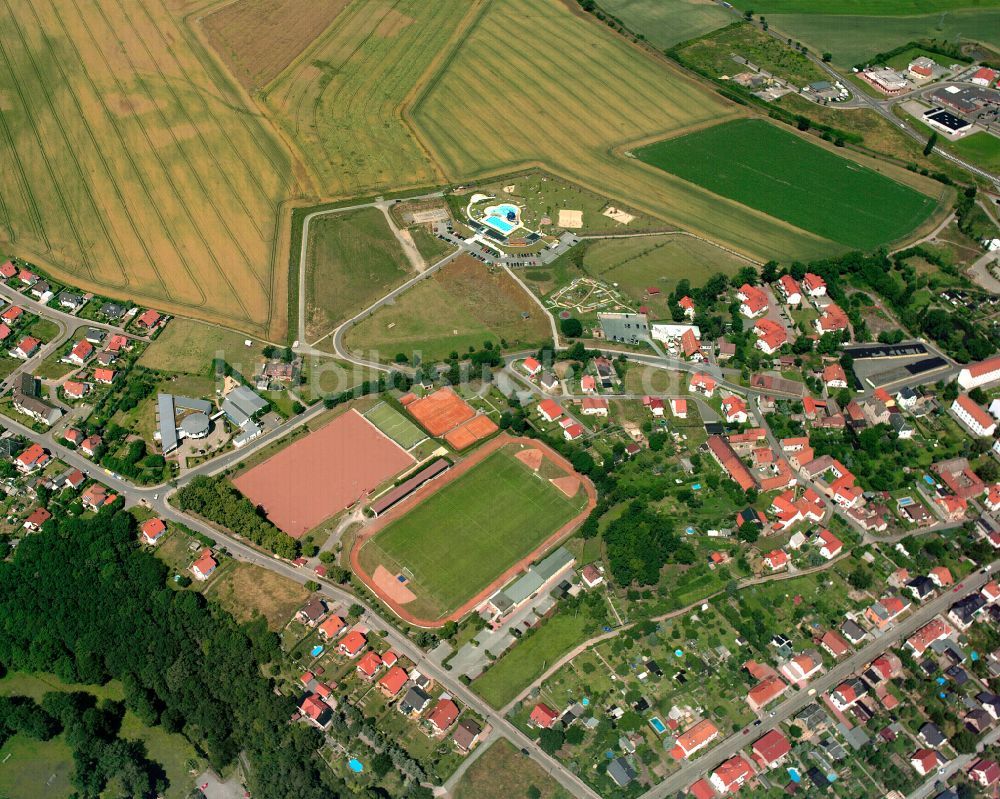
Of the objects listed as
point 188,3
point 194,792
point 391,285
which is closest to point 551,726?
point 194,792

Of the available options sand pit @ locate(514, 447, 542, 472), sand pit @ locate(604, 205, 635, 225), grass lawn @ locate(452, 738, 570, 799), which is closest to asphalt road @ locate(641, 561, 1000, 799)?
grass lawn @ locate(452, 738, 570, 799)

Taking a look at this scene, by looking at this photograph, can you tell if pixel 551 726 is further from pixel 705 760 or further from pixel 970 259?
pixel 970 259

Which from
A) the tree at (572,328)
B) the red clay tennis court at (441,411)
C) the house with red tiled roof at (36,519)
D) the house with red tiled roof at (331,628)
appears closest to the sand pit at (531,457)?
the red clay tennis court at (441,411)

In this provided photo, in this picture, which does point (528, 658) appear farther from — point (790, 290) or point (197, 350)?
point (790, 290)

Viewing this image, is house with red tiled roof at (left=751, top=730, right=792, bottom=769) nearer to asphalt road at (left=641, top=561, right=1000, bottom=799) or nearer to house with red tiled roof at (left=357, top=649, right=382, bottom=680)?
asphalt road at (left=641, top=561, right=1000, bottom=799)

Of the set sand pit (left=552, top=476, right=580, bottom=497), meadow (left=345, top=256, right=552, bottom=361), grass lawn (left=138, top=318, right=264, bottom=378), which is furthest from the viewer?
meadow (left=345, top=256, right=552, bottom=361)

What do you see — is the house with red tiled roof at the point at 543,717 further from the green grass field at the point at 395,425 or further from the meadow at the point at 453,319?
the meadow at the point at 453,319

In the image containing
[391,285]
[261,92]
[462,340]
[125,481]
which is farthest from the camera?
[261,92]
